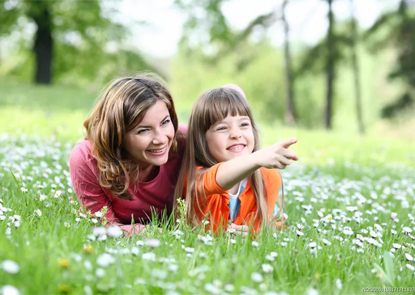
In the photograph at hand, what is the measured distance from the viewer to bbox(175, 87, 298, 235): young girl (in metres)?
3.12

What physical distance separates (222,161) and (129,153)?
68 centimetres

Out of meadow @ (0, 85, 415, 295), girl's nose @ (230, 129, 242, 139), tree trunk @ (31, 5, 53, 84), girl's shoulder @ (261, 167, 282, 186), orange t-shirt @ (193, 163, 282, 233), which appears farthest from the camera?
tree trunk @ (31, 5, 53, 84)

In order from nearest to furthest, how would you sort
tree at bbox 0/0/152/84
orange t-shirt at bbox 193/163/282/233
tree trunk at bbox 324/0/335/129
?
orange t-shirt at bbox 193/163/282/233 → tree trunk at bbox 324/0/335/129 → tree at bbox 0/0/152/84

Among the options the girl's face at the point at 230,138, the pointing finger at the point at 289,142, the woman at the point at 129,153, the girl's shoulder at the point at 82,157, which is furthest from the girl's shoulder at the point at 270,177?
the girl's shoulder at the point at 82,157

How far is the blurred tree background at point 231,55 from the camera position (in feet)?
60.2

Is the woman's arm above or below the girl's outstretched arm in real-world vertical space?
below

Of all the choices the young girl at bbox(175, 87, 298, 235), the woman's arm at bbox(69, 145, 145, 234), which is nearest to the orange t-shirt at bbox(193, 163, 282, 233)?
the young girl at bbox(175, 87, 298, 235)

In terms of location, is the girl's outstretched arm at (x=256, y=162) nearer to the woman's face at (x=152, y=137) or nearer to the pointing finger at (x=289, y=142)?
the pointing finger at (x=289, y=142)

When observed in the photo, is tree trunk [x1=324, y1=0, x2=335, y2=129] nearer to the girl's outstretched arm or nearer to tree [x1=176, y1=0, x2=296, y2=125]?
tree [x1=176, y1=0, x2=296, y2=125]

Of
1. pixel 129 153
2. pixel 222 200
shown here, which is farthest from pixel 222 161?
pixel 129 153

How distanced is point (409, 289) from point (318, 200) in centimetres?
202

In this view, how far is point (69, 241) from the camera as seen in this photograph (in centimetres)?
226

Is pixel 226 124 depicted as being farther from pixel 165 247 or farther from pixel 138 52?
pixel 138 52

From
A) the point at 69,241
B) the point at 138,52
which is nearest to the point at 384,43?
the point at 138,52
